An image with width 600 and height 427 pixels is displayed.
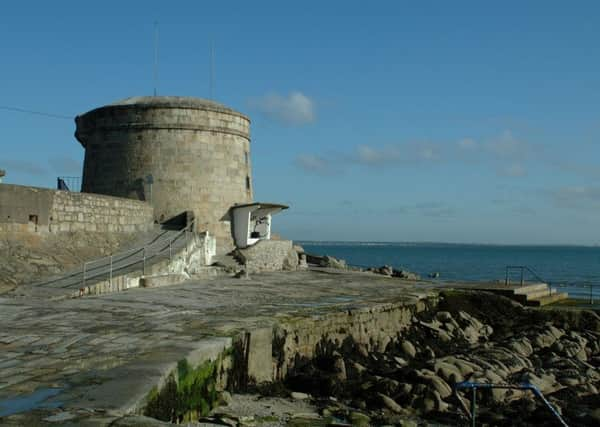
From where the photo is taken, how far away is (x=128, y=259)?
16.2 metres

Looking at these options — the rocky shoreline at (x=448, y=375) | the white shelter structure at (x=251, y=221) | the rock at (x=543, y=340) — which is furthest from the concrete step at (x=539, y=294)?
the white shelter structure at (x=251, y=221)

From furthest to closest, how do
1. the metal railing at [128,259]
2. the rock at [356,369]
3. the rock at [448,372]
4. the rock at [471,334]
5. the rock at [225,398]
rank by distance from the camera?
the rock at [471,334] < the metal railing at [128,259] < the rock at [356,369] < the rock at [448,372] < the rock at [225,398]

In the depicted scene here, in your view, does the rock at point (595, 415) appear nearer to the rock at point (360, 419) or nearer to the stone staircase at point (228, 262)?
the rock at point (360, 419)

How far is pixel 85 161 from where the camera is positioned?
78.7ft

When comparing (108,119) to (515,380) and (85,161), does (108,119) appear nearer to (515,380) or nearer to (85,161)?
(85,161)

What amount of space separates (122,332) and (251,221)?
16782 mm

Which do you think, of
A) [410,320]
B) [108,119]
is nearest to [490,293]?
[410,320]

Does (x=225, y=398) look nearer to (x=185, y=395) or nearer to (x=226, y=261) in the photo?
(x=185, y=395)

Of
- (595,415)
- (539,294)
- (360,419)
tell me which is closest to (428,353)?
(595,415)

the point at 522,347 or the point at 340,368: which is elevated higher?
the point at 340,368

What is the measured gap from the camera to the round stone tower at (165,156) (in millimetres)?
22359

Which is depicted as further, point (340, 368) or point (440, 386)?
point (340, 368)

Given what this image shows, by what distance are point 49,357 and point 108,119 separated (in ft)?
56.0

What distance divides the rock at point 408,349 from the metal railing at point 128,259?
6284 mm
